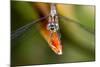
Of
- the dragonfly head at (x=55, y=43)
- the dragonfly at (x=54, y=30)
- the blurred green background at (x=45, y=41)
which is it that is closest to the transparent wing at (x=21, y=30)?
the blurred green background at (x=45, y=41)

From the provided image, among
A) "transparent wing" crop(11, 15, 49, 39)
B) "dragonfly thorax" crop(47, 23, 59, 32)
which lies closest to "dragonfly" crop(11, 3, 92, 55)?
"dragonfly thorax" crop(47, 23, 59, 32)

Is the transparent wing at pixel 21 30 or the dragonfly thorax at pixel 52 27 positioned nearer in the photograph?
the transparent wing at pixel 21 30

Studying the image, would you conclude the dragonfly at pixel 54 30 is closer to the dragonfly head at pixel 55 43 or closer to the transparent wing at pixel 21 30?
the dragonfly head at pixel 55 43

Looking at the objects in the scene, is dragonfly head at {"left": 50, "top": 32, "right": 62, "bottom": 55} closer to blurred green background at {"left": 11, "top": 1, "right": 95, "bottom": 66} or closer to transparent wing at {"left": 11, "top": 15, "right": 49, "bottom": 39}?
blurred green background at {"left": 11, "top": 1, "right": 95, "bottom": 66}

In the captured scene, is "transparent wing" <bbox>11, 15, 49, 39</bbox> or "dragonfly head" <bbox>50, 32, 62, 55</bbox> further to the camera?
"dragonfly head" <bbox>50, 32, 62, 55</bbox>

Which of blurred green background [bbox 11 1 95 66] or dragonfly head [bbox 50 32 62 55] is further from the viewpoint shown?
dragonfly head [bbox 50 32 62 55]

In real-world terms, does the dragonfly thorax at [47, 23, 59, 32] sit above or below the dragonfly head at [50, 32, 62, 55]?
above

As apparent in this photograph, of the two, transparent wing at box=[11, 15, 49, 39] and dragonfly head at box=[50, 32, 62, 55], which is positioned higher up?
transparent wing at box=[11, 15, 49, 39]

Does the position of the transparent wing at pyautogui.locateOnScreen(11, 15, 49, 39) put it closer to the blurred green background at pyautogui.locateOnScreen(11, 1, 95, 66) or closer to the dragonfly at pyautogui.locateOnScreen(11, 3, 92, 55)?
the blurred green background at pyautogui.locateOnScreen(11, 1, 95, 66)

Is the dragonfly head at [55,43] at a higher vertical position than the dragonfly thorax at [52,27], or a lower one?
lower
